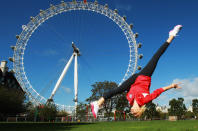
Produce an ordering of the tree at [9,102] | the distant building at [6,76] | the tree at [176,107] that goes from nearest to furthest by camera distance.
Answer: the tree at [9,102] → the distant building at [6,76] → the tree at [176,107]

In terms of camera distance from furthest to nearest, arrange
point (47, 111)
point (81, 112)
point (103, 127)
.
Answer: point (81, 112) < point (47, 111) < point (103, 127)

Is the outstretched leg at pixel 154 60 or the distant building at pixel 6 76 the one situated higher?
the distant building at pixel 6 76

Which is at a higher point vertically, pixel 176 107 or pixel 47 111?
pixel 47 111

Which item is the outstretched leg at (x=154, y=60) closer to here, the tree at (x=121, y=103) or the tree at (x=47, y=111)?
the tree at (x=47, y=111)

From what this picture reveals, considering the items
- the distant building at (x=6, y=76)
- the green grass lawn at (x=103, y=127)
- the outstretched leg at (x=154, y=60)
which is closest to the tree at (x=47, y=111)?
the distant building at (x=6, y=76)

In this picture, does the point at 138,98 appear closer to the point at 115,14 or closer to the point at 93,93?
the point at 115,14

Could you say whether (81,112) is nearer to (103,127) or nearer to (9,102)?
(9,102)

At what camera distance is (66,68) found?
3066cm

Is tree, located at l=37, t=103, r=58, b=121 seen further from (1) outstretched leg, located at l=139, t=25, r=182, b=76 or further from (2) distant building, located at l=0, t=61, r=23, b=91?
(1) outstretched leg, located at l=139, t=25, r=182, b=76

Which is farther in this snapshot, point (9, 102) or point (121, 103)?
point (121, 103)

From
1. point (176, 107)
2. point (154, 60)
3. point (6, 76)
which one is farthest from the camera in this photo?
point (176, 107)

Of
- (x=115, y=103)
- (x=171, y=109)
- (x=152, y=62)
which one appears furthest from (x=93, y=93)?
(x=152, y=62)

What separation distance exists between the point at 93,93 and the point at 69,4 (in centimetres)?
2064

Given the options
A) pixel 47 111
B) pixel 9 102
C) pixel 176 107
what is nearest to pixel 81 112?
pixel 47 111
